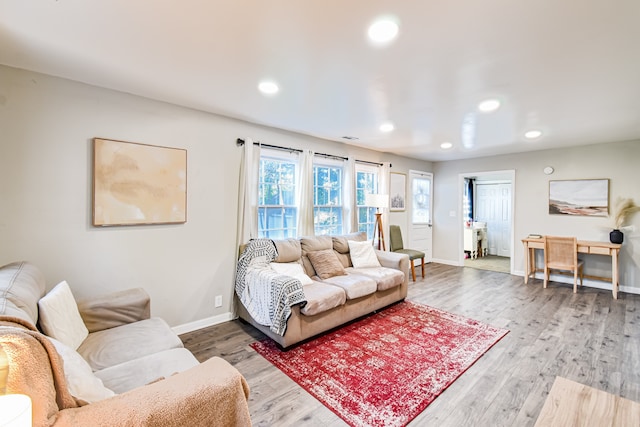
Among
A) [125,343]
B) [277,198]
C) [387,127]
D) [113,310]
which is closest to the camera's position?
[125,343]

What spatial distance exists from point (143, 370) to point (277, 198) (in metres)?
→ 2.53

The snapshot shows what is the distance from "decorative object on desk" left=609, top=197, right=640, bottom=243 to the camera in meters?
4.34

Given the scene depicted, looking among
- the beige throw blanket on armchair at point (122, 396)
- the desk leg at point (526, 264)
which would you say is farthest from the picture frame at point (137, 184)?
the desk leg at point (526, 264)

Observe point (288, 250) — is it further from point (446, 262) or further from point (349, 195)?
point (446, 262)

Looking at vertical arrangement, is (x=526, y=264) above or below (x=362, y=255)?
below

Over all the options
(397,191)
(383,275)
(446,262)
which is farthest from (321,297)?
(446,262)

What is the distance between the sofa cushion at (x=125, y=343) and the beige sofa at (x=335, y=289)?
103 centimetres

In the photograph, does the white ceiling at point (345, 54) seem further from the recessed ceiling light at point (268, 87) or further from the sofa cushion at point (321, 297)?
the sofa cushion at point (321, 297)

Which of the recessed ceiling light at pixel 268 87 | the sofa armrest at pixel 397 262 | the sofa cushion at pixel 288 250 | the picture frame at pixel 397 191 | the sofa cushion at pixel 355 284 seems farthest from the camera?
the picture frame at pixel 397 191

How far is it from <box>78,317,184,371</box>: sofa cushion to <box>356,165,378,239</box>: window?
11.6 feet

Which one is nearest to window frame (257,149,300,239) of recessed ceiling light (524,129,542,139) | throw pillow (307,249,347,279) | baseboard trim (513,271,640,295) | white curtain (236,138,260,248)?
white curtain (236,138,260,248)

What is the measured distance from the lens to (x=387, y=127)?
12.2 ft

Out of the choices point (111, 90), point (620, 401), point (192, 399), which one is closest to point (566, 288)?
point (620, 401)

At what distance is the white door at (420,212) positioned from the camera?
20.2 feet
